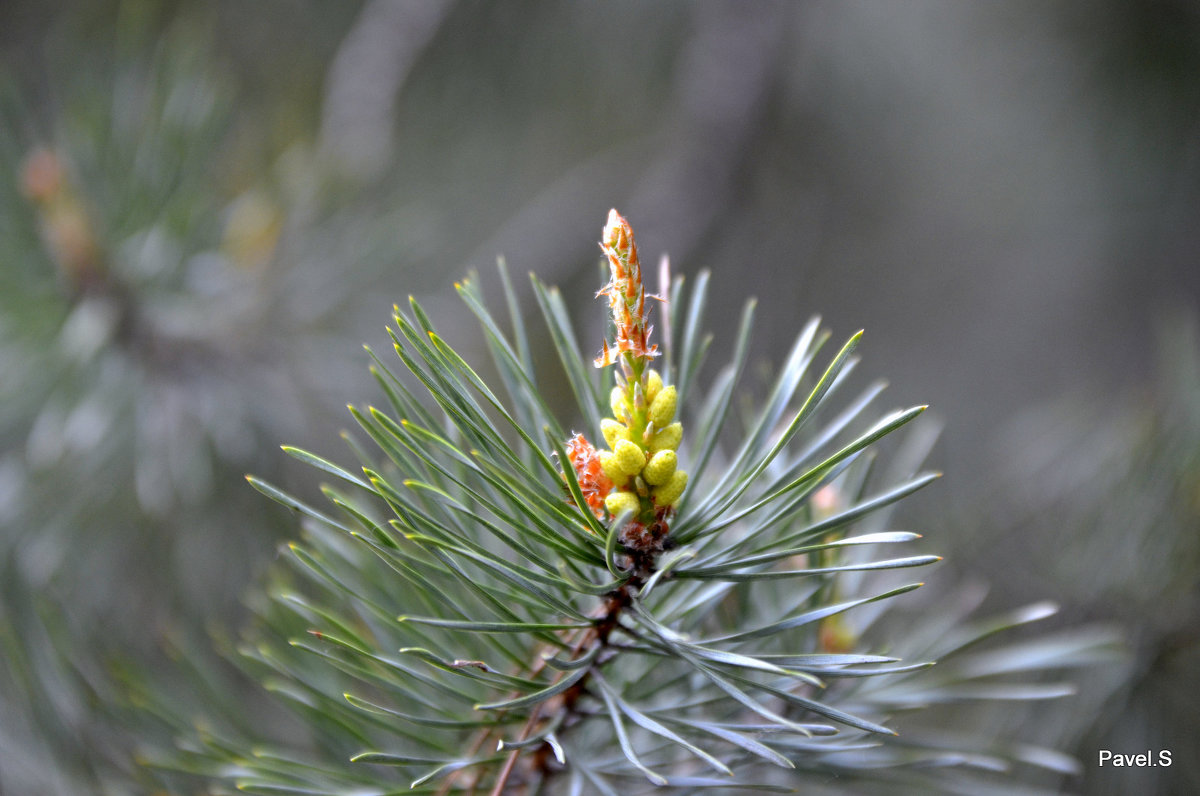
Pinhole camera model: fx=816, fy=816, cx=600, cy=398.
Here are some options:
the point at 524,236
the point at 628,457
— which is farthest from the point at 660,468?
the point at 524,236

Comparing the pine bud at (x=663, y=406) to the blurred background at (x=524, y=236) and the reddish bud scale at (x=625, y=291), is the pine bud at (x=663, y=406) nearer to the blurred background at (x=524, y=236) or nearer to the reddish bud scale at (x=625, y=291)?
the reddish bud scale at (x=625, y=291)

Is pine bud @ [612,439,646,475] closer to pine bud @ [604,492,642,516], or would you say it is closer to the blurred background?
pine bud @ [604,492,642,516]

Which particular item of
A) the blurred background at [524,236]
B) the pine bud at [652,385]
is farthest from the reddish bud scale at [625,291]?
the blurred background at [524,236]

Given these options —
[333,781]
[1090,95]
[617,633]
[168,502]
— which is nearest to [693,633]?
[617,633]

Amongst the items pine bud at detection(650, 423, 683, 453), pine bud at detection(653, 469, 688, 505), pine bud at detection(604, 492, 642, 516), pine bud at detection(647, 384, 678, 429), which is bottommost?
pine bud at detection(604, 492, 642, 516)

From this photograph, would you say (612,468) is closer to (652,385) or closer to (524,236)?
(652,385)

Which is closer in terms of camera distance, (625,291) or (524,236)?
(625,291)

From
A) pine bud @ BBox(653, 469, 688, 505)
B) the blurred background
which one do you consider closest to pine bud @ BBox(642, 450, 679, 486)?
pine bud @ BBox(653, 469, 688, 505)

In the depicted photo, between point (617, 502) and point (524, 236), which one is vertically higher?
point (524, 236)
